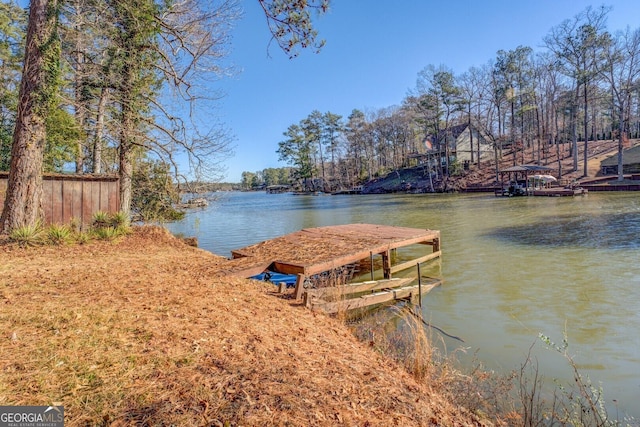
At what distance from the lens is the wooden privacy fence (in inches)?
347

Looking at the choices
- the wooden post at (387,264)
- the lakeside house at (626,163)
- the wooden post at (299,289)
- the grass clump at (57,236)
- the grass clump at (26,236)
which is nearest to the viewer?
the wooden post at (299,289)

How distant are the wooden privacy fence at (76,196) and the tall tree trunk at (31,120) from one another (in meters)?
1.41

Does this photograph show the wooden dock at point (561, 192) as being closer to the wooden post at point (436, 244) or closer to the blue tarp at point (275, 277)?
the wooden post at point (436, 244)

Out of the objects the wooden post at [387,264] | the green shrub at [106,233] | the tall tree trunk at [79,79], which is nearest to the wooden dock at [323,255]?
the wooden post at [387,264]

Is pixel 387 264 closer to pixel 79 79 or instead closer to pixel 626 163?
pixel 79 79

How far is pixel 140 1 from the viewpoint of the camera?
932cm

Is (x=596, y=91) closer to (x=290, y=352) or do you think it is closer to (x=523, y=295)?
(x=523, y=295)

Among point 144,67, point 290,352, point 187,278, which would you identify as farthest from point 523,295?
point 144,67

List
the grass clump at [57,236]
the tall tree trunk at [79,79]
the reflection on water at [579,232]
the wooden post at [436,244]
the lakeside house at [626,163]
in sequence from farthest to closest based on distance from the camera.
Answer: the lakeside house at [626,163] → the reflection on water at [579,232] → the wooden post at [436,244] → the tall tree trunk at [79,79] → the grass clump at [57,236]

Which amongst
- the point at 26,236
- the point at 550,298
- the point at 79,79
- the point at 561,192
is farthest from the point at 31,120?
the point at 561,192

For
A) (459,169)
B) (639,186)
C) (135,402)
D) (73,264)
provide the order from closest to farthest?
1. (135,402)
2. (73,264)
3. (639,186)
4. (459,169)

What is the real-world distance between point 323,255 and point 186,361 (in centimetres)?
490

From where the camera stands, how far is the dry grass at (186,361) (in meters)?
2.26

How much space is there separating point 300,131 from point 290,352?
76.3m
